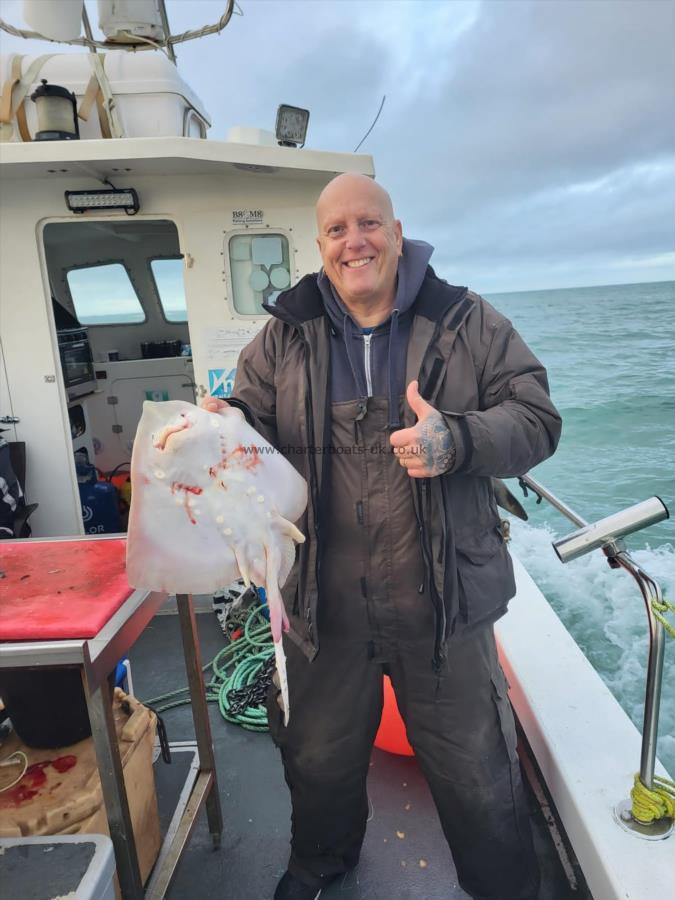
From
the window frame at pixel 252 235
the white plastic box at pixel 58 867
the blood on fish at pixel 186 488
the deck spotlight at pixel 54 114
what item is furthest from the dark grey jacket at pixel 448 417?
the deck spotlight at pixel 54 114

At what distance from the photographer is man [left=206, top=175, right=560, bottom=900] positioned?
166 centimetres

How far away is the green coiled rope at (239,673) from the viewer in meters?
2.95

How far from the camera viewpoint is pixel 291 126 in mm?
3523

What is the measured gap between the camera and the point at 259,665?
3293 millimetres

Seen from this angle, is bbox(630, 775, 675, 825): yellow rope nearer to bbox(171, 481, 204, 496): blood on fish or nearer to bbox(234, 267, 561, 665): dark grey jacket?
bbox(234, 267, 561, 665): dark grey jacket

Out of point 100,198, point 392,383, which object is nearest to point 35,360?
point 100,198

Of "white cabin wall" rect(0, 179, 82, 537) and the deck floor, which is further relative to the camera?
"white cabin wall" rect(0, 179, 82, 537)

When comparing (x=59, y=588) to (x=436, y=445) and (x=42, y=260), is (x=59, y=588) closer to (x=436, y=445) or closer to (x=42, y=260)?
(x=436, y=445)

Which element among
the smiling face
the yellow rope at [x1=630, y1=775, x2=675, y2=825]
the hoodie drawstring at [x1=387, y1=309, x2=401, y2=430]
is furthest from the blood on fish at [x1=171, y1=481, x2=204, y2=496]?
the yellow rope at [x1=630, y1=775, x2=675, y2=825]

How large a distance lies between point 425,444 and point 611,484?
31.2 ft

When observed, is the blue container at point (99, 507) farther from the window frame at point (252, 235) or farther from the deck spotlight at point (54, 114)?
the deck spotlight at point (54, 114)

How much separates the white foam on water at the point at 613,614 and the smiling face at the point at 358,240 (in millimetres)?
3342

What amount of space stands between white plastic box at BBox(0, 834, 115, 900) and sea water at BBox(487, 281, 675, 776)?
11.5ft

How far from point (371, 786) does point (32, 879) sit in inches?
61.6
